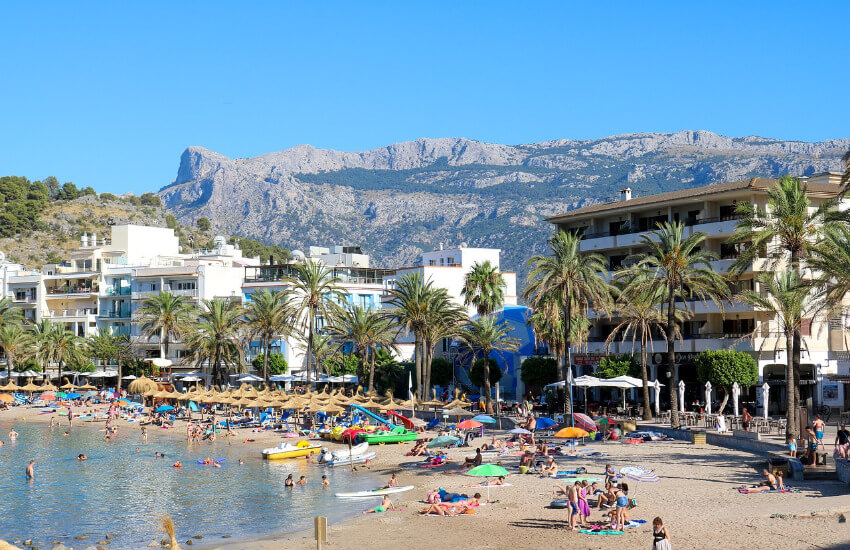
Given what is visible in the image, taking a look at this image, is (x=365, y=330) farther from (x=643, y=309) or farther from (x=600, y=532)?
(x=600, y=532)

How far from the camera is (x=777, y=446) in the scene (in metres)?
39.9

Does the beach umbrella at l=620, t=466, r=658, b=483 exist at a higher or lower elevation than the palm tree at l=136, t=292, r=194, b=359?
lower

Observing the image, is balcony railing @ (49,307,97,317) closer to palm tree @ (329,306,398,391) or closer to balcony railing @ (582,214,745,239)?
palm tree @ (329,306,398,391)

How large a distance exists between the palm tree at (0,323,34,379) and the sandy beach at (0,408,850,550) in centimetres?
7016

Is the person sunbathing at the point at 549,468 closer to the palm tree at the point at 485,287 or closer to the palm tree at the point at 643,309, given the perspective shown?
the palm tree at the point at 643,309

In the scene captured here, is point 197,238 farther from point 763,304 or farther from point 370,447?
point 763,304

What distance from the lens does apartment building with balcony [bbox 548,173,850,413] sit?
2270 inches

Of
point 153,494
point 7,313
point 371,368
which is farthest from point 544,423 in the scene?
point 7,313

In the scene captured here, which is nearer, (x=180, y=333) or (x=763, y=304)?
(x=763, y=304)

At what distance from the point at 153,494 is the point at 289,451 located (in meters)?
12.3

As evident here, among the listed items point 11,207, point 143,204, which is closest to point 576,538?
point 11,207

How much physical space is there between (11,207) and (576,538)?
156969 millimetres

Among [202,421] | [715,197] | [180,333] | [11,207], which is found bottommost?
[202,421]

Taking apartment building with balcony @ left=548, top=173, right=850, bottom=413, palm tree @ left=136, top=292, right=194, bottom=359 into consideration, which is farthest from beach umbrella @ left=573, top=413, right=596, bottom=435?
palm tree @ left=136, top=292, right=194, bottom=359
